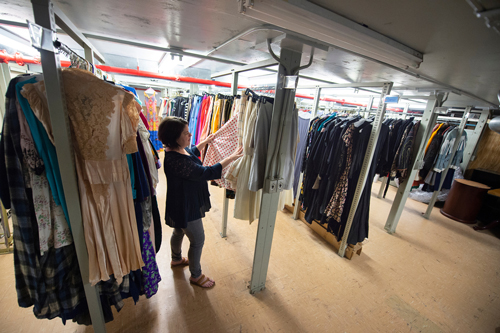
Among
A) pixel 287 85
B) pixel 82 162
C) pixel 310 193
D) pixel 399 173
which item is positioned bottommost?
pixel 310 193

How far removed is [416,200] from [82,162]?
5.81 metres

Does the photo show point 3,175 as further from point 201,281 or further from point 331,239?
point 331,239

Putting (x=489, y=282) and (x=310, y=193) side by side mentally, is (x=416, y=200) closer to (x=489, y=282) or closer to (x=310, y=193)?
(x=489, y=282)

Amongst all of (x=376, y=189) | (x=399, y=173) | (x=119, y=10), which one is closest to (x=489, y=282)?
(x=399, y=173)

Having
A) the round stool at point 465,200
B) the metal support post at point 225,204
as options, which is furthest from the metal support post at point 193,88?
the round stool at point 465,200

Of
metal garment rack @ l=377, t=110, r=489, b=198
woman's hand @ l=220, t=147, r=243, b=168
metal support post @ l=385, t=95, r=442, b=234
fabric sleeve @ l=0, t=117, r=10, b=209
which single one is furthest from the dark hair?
metal garment rack @ l=377, t=110, r=489, b=198

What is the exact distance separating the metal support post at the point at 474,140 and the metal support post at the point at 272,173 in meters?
4.29

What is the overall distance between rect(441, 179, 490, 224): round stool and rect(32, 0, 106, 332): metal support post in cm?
541

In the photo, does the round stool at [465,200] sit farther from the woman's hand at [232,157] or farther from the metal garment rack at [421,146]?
the woman's hand at [232,157]

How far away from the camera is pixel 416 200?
14.3 ft

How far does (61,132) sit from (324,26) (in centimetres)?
132

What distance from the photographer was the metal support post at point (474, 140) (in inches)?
135

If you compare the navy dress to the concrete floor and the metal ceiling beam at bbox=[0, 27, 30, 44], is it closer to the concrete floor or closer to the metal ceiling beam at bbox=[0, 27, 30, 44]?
the concrete floor

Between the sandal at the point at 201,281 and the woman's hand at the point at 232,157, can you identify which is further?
the sandal at the point at 201,281
